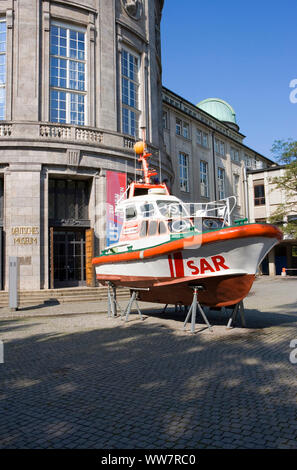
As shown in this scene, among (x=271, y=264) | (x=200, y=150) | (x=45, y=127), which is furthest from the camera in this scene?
(x=200, y=150)

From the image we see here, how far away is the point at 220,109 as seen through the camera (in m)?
59.2

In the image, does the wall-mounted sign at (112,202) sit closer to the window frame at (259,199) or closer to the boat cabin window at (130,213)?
the boat cabin window at (130,213)

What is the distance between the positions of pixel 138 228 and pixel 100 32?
15.9m

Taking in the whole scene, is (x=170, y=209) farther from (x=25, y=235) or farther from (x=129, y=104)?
(x=129, y=104)

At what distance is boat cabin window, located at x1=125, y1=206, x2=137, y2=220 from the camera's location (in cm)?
1268

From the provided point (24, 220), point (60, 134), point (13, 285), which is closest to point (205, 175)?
point (60, 134)

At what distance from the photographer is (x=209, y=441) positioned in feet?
12.6

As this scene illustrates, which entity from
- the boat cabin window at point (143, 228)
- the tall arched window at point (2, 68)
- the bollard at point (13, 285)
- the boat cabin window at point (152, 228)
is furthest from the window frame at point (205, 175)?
the boat cabin window at point (152, 228)

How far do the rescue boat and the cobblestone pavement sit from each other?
1.25m

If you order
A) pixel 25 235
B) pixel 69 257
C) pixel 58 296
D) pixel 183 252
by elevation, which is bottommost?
pixel 58 296

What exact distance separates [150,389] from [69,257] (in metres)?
17.1

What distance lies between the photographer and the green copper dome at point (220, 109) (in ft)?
192

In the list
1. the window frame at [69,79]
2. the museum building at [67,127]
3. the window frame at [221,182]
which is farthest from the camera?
the window frame at [221,182]

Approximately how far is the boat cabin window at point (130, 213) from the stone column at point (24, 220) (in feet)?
27.4
